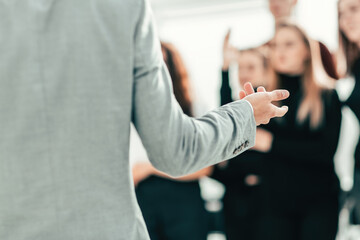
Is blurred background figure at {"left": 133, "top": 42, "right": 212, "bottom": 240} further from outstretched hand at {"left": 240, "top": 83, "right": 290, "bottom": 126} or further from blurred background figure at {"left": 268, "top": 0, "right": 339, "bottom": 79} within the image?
outstretched hand at {"left": 240, "top": 83, "right": 290, "bottom": 126}

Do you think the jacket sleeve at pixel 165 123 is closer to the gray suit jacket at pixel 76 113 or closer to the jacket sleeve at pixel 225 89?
the gray suit jacket at pixel 76 113

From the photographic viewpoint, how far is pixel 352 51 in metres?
2.53

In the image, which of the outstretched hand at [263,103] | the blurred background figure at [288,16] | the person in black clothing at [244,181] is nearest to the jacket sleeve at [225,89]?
the person in black clothing at [244,181]

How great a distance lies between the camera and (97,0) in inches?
29.7

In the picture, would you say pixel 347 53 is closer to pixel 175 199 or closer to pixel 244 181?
pixel 244 181

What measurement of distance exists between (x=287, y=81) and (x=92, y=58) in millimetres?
2082

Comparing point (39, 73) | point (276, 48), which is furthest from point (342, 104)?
point (39, 73)

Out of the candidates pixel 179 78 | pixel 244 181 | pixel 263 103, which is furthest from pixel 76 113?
pixel 244 181

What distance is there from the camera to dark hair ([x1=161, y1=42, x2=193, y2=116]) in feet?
8.72

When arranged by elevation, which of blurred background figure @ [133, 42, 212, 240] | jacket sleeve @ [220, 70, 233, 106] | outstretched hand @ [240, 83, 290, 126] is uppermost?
outstretched hand @ [240, 83, 290, 126]

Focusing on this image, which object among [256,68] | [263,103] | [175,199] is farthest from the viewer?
[256,68]

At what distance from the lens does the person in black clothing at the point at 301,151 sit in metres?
2.51

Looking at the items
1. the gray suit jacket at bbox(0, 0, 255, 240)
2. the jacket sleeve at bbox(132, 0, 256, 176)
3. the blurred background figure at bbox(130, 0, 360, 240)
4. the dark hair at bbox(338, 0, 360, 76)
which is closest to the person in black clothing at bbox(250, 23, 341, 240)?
the blurred background figure at bbox(130, 0, 360, 240)

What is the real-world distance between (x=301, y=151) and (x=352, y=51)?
669 mm
